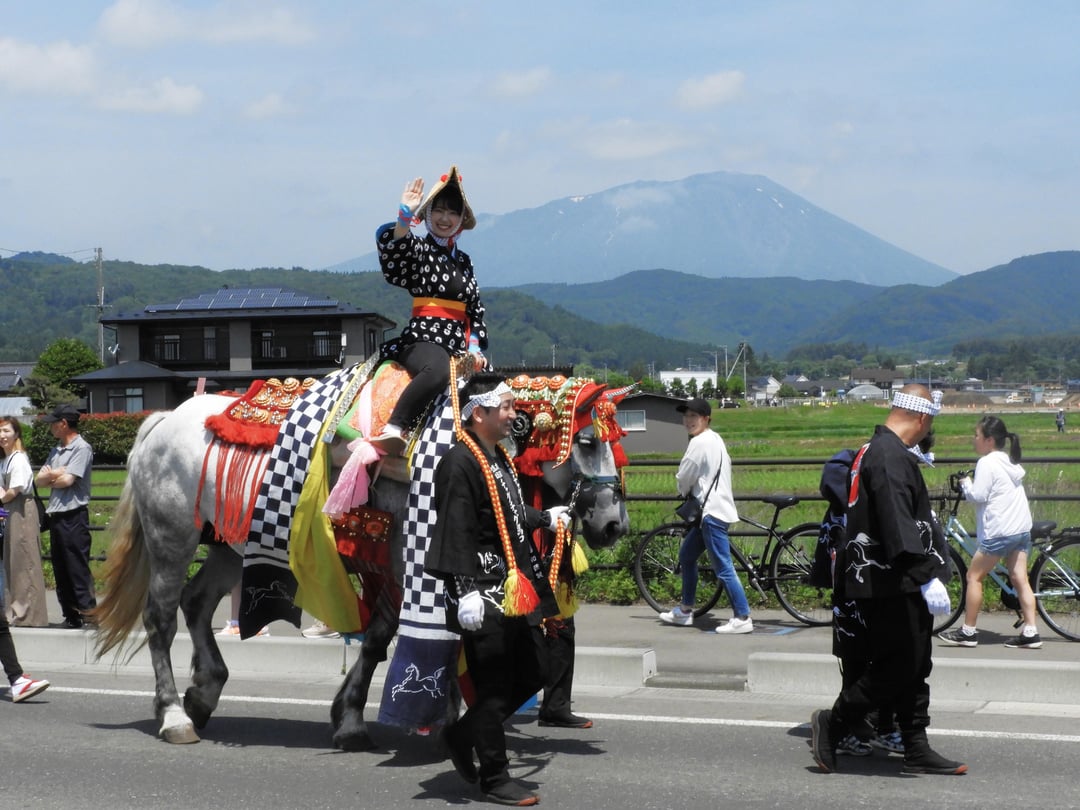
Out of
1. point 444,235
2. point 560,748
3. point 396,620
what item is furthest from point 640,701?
point 444,235

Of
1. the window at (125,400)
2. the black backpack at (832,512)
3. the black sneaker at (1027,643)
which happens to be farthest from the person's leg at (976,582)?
the window at (125,400)

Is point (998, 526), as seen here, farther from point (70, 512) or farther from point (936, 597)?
point (70, 512)

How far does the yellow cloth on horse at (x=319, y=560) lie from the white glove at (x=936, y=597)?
327 cm

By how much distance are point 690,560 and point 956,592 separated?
2.29m

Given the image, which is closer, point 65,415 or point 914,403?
point 914,403

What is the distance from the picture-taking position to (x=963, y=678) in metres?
8.49

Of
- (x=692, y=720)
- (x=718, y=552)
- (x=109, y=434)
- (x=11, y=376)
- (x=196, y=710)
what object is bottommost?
(x=109, y=434)

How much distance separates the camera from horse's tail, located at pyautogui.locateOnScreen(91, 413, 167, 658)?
Answer: 8.59 metres

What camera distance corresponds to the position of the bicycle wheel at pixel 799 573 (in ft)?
37.9

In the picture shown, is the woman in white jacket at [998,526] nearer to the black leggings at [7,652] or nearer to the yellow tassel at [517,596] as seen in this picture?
the yellow tassel at [517,596]

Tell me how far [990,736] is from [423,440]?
368cm

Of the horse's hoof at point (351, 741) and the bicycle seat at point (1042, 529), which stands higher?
the bicycle seat at point (1042, 529)

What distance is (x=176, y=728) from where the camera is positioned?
7.72 meters

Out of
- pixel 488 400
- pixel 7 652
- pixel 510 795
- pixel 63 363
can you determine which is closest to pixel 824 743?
pixel 510 795
